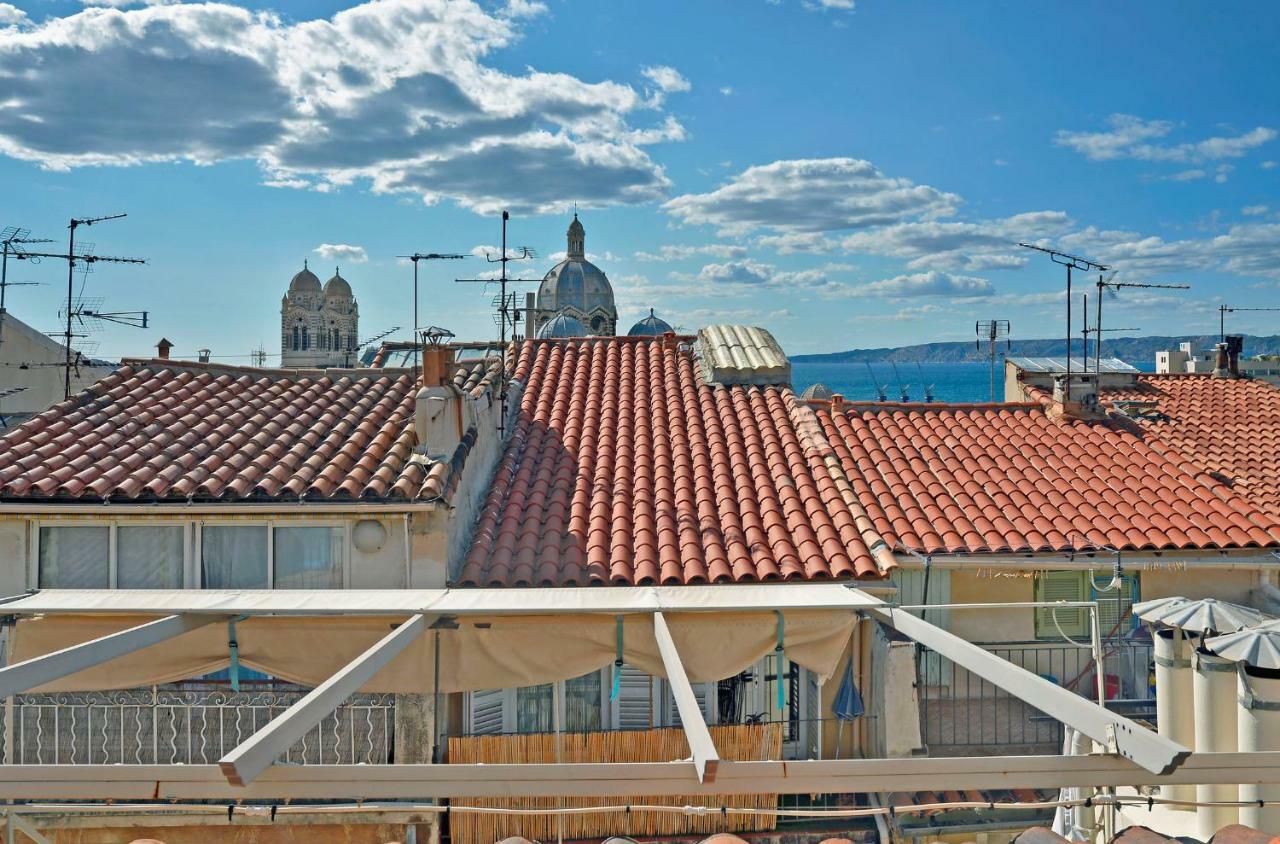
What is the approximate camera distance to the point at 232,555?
1134 cm

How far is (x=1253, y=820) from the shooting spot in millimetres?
7691

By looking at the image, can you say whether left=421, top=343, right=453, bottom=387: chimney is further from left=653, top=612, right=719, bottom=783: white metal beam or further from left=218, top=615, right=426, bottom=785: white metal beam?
left=653, top=612, right=719, bottom=783: white metal beam

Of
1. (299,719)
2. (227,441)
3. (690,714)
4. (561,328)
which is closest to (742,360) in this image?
(227,441)

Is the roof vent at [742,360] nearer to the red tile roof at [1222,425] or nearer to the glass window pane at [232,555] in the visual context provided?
the red tile roof at [1222,425]

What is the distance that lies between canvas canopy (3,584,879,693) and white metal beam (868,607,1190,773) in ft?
5.29

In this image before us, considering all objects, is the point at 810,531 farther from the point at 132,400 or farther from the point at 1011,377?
the point at 1011,377

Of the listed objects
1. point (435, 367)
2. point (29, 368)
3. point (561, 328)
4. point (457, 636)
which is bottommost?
point (457, 636)

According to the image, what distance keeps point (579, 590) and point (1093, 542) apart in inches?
278

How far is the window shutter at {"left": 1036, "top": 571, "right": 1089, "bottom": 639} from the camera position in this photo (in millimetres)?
13352

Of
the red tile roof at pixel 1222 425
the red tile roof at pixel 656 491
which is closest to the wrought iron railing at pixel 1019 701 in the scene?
the red tile roof at pixel 656 491

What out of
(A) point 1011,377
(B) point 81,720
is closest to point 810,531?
(B) point 81,720

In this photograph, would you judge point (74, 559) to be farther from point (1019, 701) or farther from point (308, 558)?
point (1019, 701)

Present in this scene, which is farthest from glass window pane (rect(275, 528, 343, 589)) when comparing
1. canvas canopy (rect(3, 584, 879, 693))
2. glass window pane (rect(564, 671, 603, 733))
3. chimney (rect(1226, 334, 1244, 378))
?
chimney (rect(1226, 334, 1244, 378))

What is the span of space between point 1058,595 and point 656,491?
580cm
